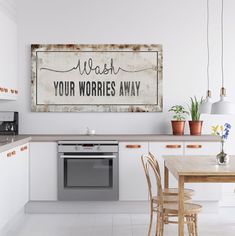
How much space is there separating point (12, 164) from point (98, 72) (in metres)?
1.90

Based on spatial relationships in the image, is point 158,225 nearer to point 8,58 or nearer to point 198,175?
point 198,175

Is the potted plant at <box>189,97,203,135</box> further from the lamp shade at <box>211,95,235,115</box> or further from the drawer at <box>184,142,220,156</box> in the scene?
the lamp shade at <box>211,95,235,115</box>

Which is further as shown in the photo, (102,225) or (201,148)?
(201,148)

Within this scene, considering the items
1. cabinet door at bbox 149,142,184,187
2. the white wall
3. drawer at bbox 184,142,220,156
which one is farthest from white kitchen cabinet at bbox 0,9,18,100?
drawer at bbox 184,142,220,156

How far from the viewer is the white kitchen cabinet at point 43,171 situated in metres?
6.38

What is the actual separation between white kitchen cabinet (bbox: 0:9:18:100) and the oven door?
3.22ft

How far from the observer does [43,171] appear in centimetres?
638

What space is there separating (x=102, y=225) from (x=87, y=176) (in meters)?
0.74

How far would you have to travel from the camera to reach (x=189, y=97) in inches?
270

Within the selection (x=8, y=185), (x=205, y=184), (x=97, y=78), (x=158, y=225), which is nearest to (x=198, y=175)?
(x=158, y=225)

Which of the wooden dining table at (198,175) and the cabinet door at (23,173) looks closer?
the wooden dining table at (198,175)

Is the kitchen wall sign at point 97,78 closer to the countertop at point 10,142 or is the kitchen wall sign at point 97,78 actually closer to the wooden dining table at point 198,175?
the countertop at point 10,142

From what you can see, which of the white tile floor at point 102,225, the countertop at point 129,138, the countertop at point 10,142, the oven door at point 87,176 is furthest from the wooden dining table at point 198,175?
the oven door at point 87,176

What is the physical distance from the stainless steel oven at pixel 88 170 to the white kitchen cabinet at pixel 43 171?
3.3 inches
